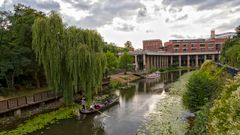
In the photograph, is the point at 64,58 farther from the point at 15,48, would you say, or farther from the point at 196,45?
the point at 196,45

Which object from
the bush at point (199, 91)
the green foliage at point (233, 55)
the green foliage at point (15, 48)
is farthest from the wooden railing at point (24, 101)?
the green foliage at point (233, 55)

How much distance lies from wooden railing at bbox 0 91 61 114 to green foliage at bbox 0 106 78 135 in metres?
1.72

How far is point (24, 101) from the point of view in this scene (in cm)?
2266

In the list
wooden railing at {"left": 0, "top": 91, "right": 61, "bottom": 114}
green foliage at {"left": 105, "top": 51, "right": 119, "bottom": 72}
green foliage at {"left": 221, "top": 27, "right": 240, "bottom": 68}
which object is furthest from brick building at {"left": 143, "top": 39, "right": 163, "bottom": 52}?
wooden railing at {"left": 0, "top": 91, "right": 61, "bottom": 114}

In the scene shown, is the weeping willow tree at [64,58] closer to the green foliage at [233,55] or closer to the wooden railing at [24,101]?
the wooden railing at [24,101]

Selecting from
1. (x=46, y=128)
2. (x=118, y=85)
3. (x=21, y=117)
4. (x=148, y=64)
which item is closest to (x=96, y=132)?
(x=46, y=128)

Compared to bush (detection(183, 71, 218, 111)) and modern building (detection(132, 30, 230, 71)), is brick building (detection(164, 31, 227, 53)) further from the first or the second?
bush (detection(183, 71, 218, 111))

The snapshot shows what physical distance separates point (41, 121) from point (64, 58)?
5.99 metres

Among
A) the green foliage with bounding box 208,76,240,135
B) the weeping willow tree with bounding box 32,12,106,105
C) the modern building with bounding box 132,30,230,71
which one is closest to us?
the green foliage with bounding box 208,76,240,135

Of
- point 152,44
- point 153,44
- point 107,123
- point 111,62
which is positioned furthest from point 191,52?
point 107,123

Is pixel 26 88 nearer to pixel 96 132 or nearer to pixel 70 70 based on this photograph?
pixel 70 70

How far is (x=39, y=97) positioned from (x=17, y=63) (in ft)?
13.8

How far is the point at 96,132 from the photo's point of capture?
1884cm

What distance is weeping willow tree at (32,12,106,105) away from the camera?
22.9 meters
